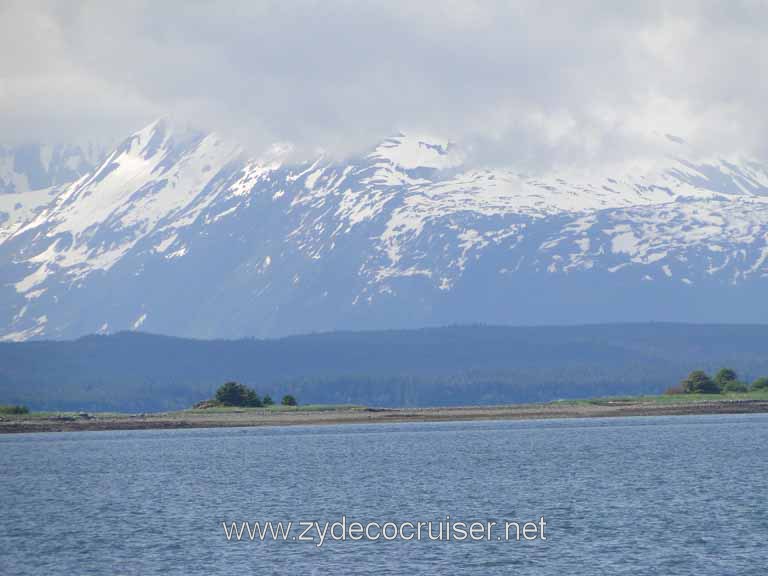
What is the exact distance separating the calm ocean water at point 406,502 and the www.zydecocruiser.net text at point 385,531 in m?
1.20

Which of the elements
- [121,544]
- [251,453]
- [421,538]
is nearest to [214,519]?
[121,544]

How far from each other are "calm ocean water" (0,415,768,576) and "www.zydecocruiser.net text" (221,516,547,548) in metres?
1.20

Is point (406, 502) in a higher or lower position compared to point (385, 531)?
higher

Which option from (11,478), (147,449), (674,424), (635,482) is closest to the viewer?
(635,482)

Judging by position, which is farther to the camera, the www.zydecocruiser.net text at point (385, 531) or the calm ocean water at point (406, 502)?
the www.zydecocruiser.net text at point (385, 531)

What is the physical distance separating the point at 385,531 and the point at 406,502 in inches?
569

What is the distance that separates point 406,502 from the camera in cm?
10612

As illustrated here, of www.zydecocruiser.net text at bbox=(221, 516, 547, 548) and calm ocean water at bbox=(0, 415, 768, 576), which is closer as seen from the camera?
calm ocean water at bbox=(0, 415, 768, 576)

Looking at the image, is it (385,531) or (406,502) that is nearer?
(385,531)

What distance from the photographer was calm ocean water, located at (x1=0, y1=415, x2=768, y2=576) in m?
82.4

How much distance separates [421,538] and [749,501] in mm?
24192

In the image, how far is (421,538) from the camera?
8900 centimetres

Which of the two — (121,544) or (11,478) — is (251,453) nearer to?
(11,478)

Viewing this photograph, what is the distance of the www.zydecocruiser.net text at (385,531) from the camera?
8900 centimetres
